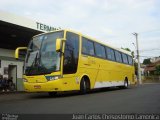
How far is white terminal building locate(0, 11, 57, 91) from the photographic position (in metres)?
20.2

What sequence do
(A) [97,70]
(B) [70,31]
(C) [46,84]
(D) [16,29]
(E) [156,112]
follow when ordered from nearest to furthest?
(E) [156,112] < (C) [46,84] < (B) [70,31] < (A) [97,70] < (D) [16,29]

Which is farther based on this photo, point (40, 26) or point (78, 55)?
point (40, 26)

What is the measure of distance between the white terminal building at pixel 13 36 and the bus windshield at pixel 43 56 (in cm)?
374

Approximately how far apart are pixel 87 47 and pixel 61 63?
343cm

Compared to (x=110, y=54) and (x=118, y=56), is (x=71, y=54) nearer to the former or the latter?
(x=110, y=54)

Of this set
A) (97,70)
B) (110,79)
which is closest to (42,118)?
(97,70)

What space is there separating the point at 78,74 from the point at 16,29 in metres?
7.48

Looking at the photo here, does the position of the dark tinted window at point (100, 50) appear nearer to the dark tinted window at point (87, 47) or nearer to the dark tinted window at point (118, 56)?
the dark tinted window at point (87, 47)

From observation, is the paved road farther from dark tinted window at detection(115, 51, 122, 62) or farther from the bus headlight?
dark tinted window at detection(115, 51, 122, 62)

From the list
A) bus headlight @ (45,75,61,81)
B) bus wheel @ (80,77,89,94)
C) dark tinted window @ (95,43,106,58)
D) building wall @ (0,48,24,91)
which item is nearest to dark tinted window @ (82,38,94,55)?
dark tinted window @ (95,43,106,58)

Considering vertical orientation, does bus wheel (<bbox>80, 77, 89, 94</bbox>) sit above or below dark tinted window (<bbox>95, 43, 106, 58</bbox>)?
below

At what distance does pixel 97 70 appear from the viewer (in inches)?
774

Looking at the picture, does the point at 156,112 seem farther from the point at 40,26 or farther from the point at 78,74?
the point at 40,26

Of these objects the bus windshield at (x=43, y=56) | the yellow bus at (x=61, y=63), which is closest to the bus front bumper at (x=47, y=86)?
the yellow bus at (x=61, y=63)
